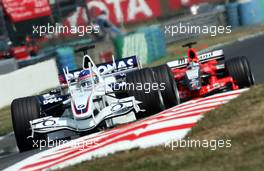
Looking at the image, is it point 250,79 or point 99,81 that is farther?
point 250,79

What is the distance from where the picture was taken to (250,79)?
12.0 meters

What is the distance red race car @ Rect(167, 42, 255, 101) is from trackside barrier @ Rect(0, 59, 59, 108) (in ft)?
27.5

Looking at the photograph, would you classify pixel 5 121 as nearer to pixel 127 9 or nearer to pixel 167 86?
pixel 167 86

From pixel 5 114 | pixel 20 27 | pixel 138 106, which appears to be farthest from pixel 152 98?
pixel 20 27

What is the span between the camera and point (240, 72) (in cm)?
1199

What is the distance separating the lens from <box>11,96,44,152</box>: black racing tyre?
1073cm

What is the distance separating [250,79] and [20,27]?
24477 mm

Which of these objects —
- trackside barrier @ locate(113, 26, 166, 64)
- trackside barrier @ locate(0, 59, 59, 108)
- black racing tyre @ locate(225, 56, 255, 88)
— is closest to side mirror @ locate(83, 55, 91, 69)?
black racing tyre @ locate(225, 56, 255, 88)

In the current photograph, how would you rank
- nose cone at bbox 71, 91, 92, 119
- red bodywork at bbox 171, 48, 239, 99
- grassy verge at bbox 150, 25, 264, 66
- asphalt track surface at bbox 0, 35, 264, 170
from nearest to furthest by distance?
nose cone at bbox 71, 91, 92, 119 < asphalt track surface at bbox 0, 35, 264, 170 < red bodywork at bbox 171, 48, 239, 99 < grassy verge at bbox 150, 25, 264, 66

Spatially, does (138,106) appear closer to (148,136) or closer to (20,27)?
(148,136)

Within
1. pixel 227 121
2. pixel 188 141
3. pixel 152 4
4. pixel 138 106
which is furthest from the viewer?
pixel 152 4

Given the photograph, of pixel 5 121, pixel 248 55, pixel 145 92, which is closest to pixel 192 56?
pixel 145 92

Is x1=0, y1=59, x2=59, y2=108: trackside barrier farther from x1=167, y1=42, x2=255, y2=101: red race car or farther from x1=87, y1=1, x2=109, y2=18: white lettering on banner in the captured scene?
x1=87, y1=1, x2=109, y2=18: white lettering on banner

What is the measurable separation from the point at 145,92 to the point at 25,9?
2543 centimetres
